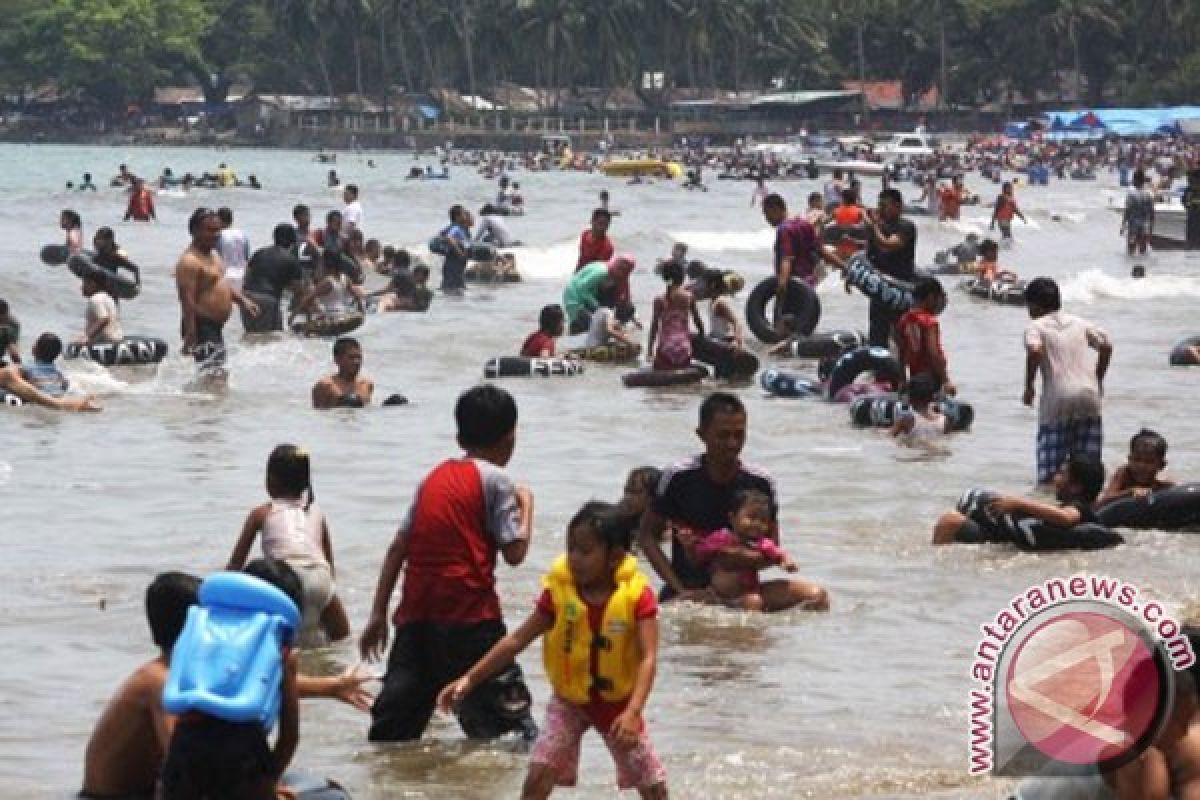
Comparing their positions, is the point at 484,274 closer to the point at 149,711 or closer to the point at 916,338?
the point at 916,338

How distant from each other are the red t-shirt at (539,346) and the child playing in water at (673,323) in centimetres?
153

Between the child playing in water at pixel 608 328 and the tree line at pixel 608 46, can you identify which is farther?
the tree line at pixel 608 46

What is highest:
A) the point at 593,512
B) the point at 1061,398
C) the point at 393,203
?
the point at 593,512

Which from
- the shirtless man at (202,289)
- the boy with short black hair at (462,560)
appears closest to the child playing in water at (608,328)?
the shirtless man at (202,289)

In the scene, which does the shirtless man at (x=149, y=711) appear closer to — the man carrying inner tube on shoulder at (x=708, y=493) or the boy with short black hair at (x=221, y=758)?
the boy with short black hair at (x=221, y=758)

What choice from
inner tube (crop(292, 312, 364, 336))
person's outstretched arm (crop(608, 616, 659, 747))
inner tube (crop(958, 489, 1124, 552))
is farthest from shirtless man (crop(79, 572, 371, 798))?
inner tube (crop(292, 312, 364, 336))

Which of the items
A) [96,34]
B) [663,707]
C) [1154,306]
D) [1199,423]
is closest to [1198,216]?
[1154,306]

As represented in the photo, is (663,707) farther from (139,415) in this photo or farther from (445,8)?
(445,8)

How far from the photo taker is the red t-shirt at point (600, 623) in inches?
271

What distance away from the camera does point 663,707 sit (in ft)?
30.7

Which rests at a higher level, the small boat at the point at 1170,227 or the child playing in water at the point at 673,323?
the child playing in water at the point at 673,323

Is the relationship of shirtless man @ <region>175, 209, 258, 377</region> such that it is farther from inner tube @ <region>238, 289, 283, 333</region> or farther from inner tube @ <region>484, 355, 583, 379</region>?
inner tube @ <region>238, 289, 283, 333</region>

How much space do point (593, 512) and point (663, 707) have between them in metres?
2.58

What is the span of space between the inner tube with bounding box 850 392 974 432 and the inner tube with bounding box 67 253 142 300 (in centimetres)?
776
